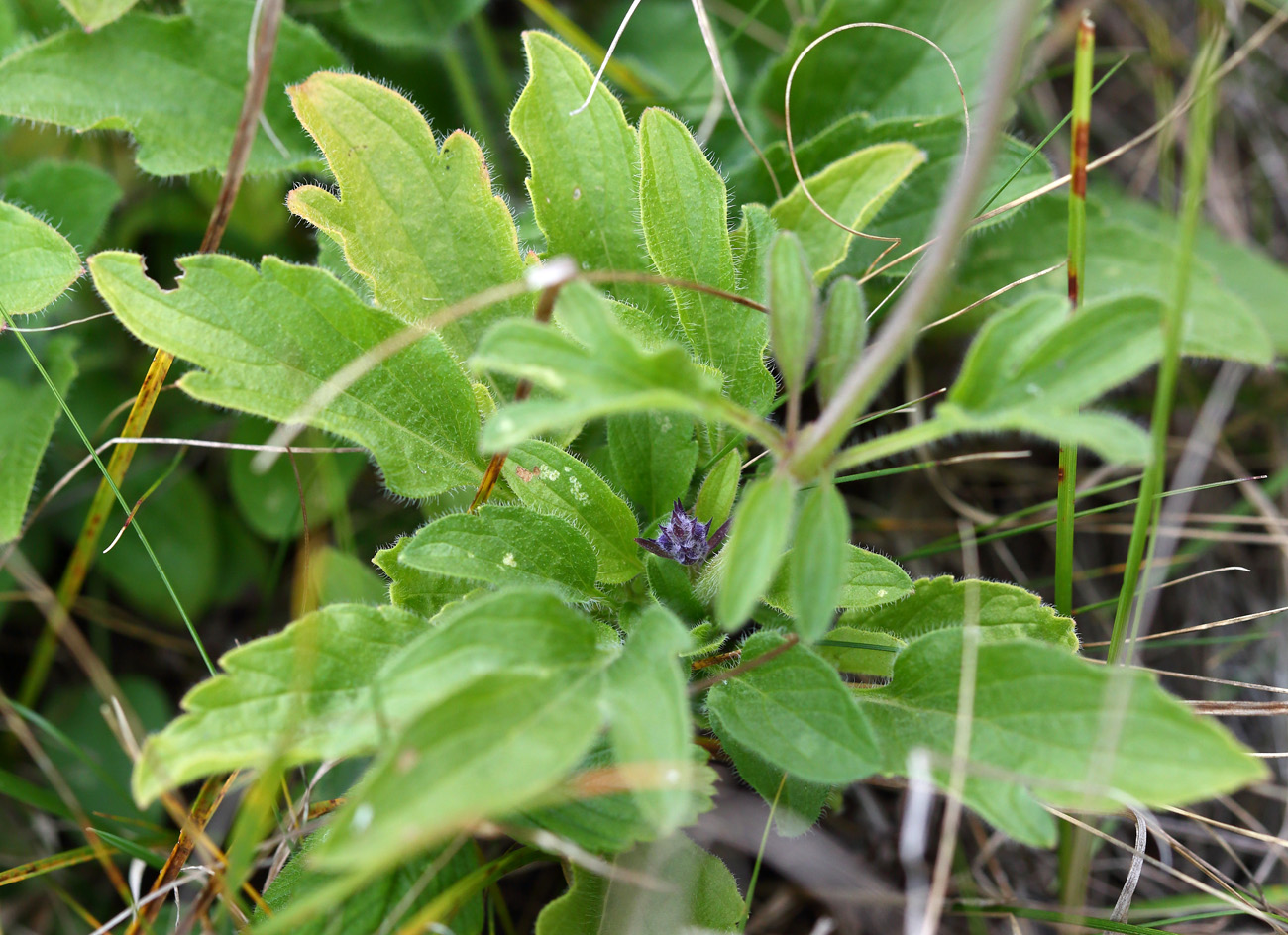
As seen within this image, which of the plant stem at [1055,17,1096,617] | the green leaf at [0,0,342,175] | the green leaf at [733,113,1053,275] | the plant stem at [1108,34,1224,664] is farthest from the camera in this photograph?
the green leaf at [733,113,1053,275]

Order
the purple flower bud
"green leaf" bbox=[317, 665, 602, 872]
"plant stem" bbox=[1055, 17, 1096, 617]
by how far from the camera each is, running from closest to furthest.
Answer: "green leaf" bbox=[317, 665, 602, 872] < "plant stem" bbox=[1055, 17, 1096, 617] < the purple flower bud

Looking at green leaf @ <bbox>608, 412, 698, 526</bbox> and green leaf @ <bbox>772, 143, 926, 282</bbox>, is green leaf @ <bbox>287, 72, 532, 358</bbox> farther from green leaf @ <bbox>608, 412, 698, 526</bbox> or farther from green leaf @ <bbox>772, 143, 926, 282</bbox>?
green leaf @ <bbox>772, 143, 926, 282</bbox>

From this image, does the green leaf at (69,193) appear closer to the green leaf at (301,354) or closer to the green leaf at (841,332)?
the green leaf at (301,354)

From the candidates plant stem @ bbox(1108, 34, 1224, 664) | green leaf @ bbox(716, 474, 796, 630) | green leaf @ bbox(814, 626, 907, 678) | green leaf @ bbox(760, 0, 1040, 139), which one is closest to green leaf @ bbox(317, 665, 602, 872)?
green leaf @ bbox(716, 474, 796, 630)

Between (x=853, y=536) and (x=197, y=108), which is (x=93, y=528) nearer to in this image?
(x=197, y=108)

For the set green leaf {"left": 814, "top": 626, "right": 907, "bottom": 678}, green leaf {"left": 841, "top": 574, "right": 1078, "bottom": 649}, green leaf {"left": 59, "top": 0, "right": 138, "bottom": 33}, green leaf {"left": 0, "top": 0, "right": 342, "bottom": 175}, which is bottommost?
green leaf {"left": 814, "top": 626, "right": 907, "bottom": 678}

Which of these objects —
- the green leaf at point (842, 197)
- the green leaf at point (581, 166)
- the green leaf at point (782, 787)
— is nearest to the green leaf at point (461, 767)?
the green leaf at point (782, 787)

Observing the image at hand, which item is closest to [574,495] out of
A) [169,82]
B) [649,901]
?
[649,901]
